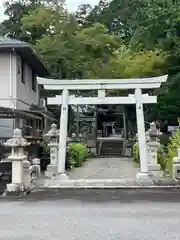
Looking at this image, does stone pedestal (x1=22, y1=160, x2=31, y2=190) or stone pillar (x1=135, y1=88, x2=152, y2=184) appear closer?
stone pedestal (x1=22, y1=160, x2=31, y2=190)

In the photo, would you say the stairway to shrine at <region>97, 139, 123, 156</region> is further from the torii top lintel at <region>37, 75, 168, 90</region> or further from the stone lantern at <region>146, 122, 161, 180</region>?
the torii top lintel at <region>37, 75, 168, 90</region>

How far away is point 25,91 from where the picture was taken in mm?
22969

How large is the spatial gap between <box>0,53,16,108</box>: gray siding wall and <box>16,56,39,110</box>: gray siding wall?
1.43ft

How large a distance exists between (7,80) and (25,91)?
2.80m

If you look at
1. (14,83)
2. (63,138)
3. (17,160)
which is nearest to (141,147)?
(63,138)

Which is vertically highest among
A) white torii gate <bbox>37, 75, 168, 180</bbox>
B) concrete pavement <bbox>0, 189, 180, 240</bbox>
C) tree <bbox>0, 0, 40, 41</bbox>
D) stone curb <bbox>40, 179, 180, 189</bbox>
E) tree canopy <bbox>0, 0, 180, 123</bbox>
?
tree <bbox>0, 0, 40, 41</bbox>

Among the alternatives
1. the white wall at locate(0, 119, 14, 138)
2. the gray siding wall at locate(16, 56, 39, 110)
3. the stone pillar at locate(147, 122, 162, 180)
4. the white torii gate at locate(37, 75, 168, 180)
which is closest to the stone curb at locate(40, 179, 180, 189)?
the white torii gate at locate(37, 75, 168, 180)

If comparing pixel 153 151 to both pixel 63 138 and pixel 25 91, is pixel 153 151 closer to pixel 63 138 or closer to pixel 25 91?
pixel 63 138

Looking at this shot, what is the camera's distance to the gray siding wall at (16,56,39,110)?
20.9 meters

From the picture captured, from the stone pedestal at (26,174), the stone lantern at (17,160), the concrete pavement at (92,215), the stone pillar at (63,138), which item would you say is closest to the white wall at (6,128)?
the stone pillar at (63,138)

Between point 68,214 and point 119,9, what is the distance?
134 ft

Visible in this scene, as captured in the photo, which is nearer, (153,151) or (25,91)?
(153,151)

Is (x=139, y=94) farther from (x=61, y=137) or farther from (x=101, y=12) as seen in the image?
(x=101, y=12)

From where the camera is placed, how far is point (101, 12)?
4819cm
